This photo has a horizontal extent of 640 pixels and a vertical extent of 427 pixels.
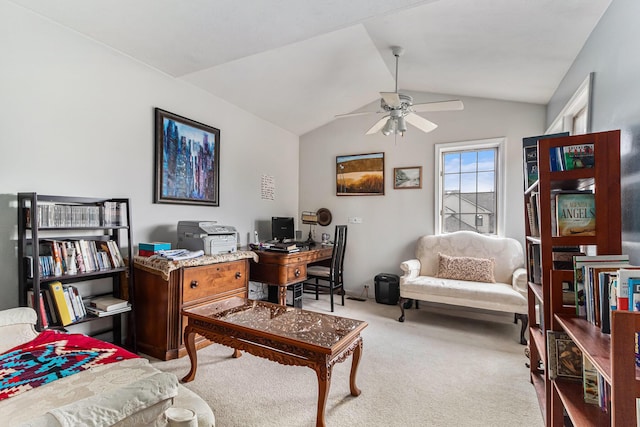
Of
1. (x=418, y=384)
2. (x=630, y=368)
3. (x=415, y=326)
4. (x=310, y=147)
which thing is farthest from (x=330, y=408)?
(x=310, y=147)

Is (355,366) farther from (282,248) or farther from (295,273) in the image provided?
(282,248)

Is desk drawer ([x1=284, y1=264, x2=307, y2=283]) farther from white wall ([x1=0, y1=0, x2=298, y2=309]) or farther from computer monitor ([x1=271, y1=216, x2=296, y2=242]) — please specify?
white wall ([x1=0, y1=0, x2=298, y2=309])

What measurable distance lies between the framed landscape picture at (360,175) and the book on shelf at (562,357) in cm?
319

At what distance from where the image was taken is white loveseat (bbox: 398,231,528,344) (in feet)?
10.4

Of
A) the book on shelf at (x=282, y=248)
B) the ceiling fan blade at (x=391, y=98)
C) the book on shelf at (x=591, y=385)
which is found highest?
the ceiling fan blade at (x=391, y=98)

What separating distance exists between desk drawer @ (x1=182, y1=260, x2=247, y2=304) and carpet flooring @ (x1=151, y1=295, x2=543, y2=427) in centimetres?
50

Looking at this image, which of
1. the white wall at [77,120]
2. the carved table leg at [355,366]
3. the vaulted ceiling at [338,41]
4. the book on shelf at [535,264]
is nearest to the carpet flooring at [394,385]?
the carved table leg at [355,366]

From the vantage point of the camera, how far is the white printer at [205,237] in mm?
2918

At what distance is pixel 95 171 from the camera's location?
253 cm

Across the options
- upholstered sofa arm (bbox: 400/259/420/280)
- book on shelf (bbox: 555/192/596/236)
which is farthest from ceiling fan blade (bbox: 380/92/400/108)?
upholstered sofa arm (bbox: 400/259/420/280)

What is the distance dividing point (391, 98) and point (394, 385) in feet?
7.51

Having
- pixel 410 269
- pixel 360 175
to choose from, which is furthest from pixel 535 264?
pixel 360 175

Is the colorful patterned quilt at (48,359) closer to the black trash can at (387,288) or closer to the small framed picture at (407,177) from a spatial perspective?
the black trash can at (387,288)

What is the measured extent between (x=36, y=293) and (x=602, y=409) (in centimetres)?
302
